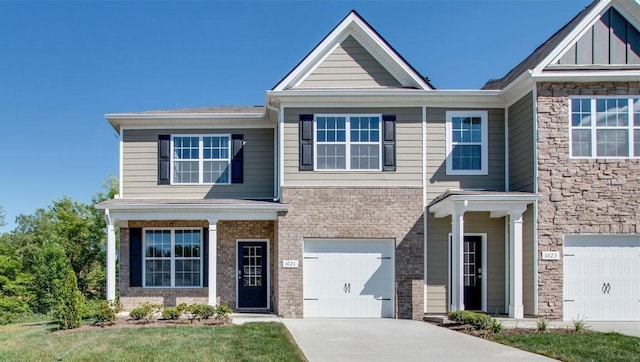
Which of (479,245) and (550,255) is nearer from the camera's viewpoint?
(550,255)

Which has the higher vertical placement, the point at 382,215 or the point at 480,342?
the point at 382,215

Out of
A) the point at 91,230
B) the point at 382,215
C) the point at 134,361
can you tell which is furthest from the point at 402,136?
the point at 91,230

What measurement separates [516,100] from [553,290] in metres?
4.83

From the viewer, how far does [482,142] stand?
15.6 metres

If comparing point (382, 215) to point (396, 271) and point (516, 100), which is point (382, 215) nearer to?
point (396, 271)

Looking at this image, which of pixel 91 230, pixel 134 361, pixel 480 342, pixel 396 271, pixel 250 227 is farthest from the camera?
pixel 91 230

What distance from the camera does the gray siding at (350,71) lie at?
50.9 feet

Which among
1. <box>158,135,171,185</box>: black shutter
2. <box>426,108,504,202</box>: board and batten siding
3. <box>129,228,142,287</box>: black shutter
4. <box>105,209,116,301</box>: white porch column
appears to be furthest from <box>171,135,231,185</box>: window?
<box>426,108,504,202</box>: board and batten siding

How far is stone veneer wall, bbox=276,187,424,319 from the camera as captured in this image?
49.3ft

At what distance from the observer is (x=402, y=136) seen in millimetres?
15367

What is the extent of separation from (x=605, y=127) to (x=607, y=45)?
201 centimetres

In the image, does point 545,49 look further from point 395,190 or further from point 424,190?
point 395,190

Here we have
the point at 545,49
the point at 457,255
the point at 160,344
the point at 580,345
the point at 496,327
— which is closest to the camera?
the point at 580,345

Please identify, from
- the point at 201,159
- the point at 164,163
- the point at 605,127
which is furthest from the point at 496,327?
the point at 164,163
